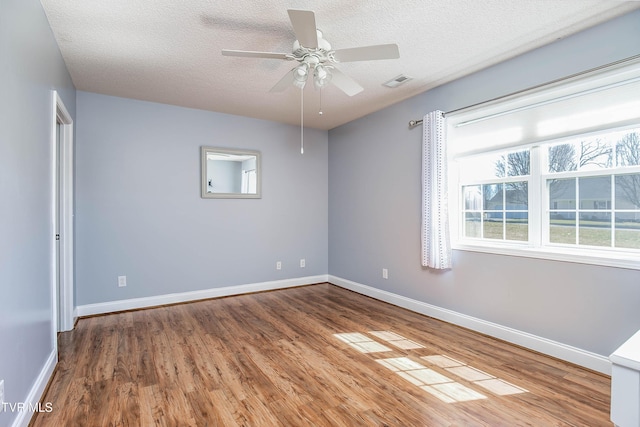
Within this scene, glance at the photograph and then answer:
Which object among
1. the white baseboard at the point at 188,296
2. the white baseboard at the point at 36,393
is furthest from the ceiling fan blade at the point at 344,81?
the white baseboard at the point at 188,296

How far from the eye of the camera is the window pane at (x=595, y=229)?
2393 mm

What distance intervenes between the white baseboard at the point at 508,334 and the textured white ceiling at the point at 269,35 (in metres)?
2.41

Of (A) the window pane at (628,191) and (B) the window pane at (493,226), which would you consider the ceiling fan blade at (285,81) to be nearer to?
(B) the window pane at (493,226)

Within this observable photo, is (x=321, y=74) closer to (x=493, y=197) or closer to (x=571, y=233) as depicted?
(x=493, y=197)

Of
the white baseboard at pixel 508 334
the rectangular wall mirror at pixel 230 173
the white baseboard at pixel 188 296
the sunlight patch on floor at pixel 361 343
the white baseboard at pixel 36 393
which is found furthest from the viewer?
the rectangular wall mirror at pixel 230 173

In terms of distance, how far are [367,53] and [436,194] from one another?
1.76 m

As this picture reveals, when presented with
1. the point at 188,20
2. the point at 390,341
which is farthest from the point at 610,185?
the point at 188,20

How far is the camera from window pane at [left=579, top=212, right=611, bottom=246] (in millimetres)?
2393

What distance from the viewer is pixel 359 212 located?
4.67m

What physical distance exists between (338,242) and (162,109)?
3.11 metres

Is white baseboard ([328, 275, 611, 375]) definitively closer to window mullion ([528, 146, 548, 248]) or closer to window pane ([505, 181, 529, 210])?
window mullion ([528, 146, 548, 248])

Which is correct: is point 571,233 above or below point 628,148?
below

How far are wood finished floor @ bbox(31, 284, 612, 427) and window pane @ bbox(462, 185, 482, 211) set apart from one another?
1.26 meters

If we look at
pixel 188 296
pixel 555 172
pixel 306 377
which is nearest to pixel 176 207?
pixel 188 296
